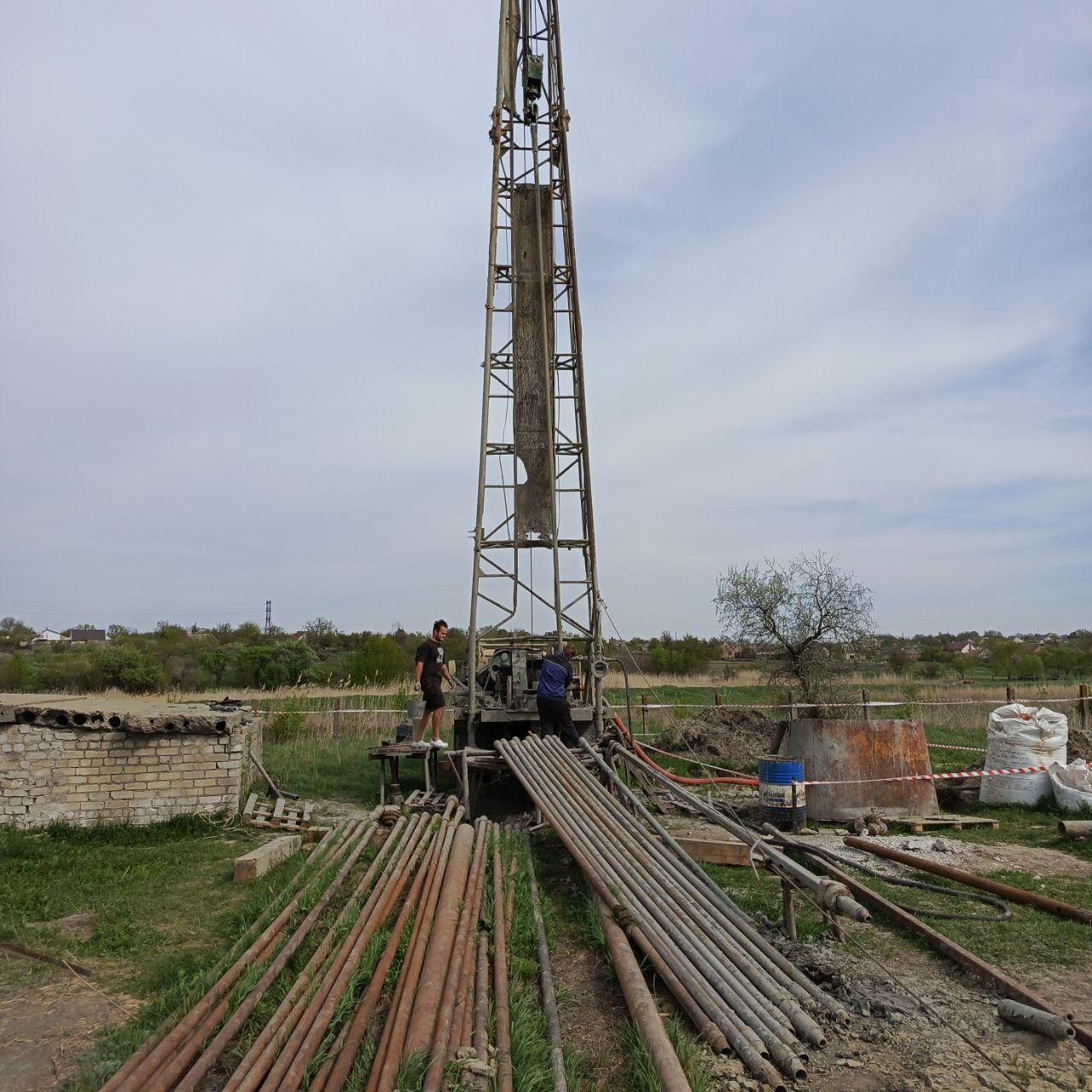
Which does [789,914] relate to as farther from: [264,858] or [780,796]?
[264,858]

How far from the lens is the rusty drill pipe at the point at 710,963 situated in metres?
4.23

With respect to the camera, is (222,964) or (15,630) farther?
(15,630)

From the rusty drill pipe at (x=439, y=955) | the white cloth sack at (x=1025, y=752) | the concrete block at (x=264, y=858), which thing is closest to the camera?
the rusty drill pipe at (x=439, y=955)

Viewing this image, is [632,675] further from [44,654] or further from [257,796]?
[44,654]

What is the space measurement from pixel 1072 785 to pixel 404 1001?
9258mm

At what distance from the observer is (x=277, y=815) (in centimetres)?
1027

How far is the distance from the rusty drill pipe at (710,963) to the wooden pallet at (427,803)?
3126 millimetres

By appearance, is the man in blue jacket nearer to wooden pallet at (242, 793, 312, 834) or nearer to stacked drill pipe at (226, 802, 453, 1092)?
wooden pallet at (242, 793, 312, 834)

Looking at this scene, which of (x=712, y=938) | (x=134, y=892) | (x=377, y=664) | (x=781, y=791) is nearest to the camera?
(x=712, y=938)

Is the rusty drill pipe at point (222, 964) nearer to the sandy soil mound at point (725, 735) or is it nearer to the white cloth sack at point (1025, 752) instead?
the white cloth sack at point (1025, 752)

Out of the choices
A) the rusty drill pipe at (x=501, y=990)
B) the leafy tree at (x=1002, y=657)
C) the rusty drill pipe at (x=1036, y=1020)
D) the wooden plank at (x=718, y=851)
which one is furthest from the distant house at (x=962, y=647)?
the rusty drill pipe at (x=1036, y=1020)

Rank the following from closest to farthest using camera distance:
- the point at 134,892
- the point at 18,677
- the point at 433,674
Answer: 1. the point at 134,892
2. the point at 433,674
3. the point at 18,677

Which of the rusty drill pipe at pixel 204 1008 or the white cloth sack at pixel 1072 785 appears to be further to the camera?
the white cloth sack at pixel 1072 785

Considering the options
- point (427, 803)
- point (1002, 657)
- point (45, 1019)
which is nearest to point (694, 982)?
point (45, 1019)
